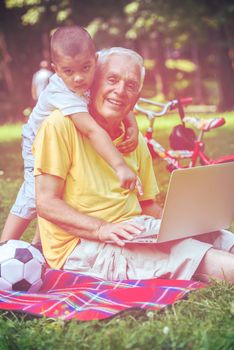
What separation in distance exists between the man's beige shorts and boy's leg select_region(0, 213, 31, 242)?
53 centimetres

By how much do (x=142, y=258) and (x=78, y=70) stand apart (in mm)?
791

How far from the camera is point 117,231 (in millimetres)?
2443

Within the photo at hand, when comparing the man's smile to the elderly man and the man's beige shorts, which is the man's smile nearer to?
the elderly man

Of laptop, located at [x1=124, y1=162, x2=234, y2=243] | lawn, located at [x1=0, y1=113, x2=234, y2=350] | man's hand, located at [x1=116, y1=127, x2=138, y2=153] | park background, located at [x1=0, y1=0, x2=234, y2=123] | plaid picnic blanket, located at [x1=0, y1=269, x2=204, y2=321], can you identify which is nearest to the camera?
lawn, located at [x1=0, y1=113, x2=234, y2=350]

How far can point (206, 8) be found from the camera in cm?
369

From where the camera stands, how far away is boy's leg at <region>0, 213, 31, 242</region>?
3057 mm

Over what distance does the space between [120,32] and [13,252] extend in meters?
1.54

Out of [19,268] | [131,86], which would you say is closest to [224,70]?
[131,86]

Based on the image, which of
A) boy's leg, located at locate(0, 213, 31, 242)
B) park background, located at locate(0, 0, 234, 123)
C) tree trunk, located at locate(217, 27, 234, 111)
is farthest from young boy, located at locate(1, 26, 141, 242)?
tree trunk, located at locate(217, 27, 234, 111)

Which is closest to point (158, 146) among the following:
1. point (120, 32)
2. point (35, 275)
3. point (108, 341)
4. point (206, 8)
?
point (120, 32)

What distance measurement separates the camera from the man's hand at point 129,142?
8.77 feet

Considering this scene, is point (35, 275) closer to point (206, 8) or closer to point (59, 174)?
point (59, 174)

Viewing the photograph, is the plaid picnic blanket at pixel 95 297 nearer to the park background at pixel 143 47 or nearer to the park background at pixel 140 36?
the park background at pixel 143 47

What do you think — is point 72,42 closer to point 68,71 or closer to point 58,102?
point 68,71
